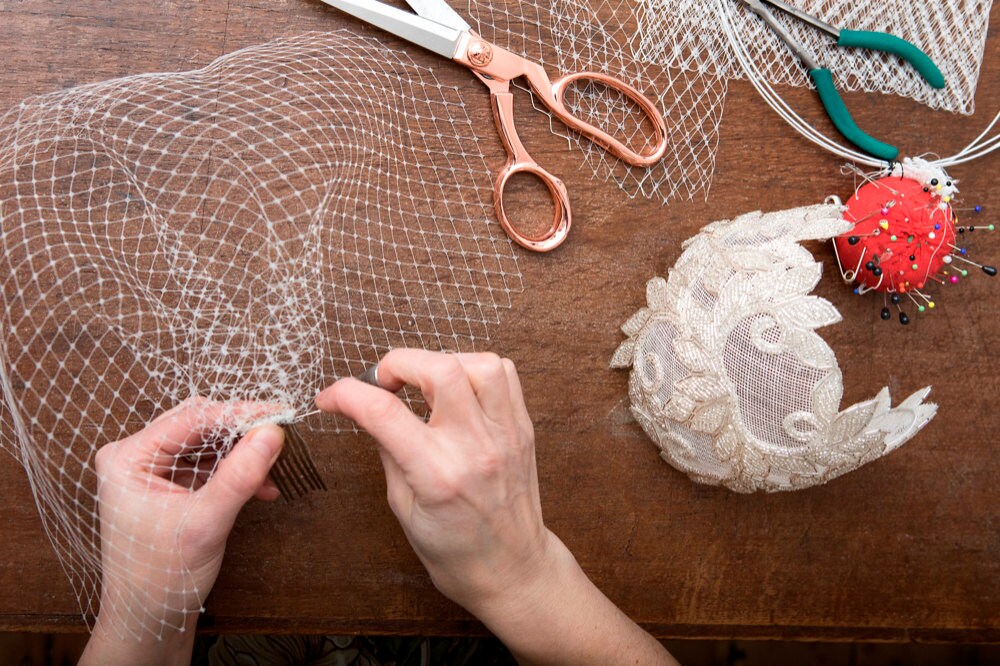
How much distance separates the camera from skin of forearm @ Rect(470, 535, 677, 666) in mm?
636

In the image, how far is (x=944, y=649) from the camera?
121 centimetres

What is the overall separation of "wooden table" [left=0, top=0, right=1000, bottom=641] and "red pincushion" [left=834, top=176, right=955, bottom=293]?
52mm

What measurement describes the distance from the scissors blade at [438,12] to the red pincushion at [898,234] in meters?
0.44

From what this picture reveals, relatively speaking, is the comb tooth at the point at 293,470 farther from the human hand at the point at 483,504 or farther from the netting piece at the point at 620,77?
the netting piece at the point at 620,77

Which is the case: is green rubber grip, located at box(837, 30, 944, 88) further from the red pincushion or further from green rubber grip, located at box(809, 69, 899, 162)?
the red pincushion

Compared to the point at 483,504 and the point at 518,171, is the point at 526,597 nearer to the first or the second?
the point at 483,504

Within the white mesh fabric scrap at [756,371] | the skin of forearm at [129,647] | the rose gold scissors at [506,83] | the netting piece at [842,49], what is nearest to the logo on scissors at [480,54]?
the rose gold scissors at [506,83]

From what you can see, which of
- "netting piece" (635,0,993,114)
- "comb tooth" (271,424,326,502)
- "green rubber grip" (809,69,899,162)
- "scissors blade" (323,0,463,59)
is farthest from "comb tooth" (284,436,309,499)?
"green rubber grip" (809,69,899,162)

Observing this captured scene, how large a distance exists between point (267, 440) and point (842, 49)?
2.43ft

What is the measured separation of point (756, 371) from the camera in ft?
2.19

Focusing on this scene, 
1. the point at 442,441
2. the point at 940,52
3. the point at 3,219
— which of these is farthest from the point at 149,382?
the point at 940,52

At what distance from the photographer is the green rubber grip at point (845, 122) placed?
2.63 feet

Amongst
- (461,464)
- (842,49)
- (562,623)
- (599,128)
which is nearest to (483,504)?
(461,464)

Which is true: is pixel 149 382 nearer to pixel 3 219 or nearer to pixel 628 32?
pixel 3 219
